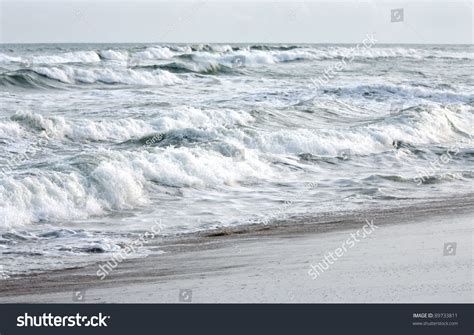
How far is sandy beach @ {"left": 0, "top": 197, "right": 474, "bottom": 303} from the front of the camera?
7.38 metres

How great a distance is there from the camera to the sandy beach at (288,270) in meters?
7.38

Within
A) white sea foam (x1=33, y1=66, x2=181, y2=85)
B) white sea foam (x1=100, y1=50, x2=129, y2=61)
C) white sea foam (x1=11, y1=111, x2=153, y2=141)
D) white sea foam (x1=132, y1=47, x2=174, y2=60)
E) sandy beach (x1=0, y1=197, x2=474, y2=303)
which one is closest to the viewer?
sandy beach (x1=0, y1=197, x2=474, y2=303)

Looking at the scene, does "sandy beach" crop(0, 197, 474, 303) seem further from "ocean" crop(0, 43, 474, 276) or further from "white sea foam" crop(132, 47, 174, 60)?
"white sea foam" crop(132, 47, 174, 60)

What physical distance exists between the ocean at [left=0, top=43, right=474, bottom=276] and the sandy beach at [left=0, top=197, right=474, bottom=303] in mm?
596

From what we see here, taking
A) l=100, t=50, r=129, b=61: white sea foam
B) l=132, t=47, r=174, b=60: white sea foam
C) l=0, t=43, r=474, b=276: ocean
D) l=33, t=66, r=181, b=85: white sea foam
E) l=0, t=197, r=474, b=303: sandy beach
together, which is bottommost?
l=0, t=197, r=474, b=303: sandy beach

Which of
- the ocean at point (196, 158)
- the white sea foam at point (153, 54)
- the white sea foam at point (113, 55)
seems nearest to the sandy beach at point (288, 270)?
the ocean at point (196, 158)

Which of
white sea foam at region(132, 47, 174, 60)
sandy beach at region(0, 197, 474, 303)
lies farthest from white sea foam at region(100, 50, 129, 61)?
sandy beach at region(0, 197, 474, 303)

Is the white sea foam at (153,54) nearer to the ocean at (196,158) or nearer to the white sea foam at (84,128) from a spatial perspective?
the ocean at (196,158)

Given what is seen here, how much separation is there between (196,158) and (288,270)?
6340mm

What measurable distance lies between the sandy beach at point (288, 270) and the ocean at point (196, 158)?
1.96 feet

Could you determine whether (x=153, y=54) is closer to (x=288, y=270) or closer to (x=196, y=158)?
(x=196, y=158)

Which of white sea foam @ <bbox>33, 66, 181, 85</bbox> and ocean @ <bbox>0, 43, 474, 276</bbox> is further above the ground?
A: white sea foam @ <bbox>33, 66, 181, 85</bbox>

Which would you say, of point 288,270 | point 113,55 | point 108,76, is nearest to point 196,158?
point 288,270
